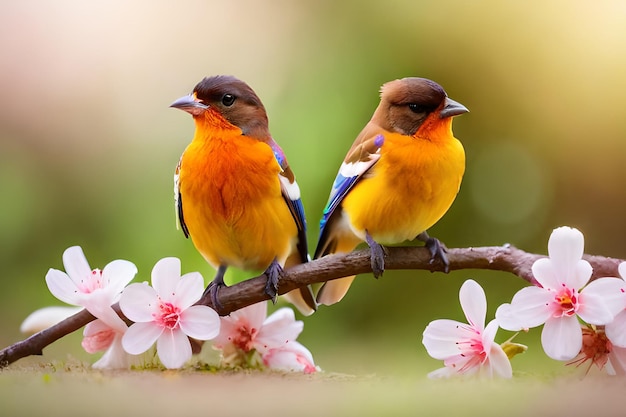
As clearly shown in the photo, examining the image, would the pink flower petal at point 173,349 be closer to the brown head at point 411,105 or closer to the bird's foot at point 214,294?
the bird's foot at point 214,294

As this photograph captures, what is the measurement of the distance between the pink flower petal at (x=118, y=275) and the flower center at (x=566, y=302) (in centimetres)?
35

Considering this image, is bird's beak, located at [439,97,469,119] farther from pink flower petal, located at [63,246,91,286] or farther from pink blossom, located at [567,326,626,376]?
pink flower petal, located at [63,246,91,286]

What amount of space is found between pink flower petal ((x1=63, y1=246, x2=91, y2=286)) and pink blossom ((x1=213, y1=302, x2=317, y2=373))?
0.13m

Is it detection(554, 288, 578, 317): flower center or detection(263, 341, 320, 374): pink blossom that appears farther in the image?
detection(263, 341, 320, 374): pink blossom

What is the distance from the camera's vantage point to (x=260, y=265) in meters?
0.85

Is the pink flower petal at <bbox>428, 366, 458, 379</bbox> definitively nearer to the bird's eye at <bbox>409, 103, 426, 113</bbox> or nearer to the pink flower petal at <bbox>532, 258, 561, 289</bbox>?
the pink flower petal at <bbox>532, 258, 561, 289</bbox>

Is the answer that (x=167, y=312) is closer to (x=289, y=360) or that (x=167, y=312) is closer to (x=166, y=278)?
(x=166, y=278)

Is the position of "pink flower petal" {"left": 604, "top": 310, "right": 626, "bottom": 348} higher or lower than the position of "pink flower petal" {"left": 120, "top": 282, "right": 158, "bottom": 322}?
lower

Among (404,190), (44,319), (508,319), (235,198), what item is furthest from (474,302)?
(44,319)

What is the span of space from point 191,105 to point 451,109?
0.80ft

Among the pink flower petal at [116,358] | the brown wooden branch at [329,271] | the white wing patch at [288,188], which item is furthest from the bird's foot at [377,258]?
the pink flower petal at [116,358]

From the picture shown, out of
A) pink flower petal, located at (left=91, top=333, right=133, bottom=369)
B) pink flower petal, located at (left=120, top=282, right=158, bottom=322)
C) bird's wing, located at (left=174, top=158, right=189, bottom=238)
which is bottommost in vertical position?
pink flower petal, located at (left=91, top=333, right=133, bottom=369)

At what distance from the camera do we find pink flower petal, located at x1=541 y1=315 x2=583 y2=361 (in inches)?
25.9

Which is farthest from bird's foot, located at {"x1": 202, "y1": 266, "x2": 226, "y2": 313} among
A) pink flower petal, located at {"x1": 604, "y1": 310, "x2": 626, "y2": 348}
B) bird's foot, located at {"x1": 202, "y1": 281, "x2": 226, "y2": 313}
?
pink flower petal, located at {"x1": 604, "y1": 310, "x2": 626, "y2": 348}
